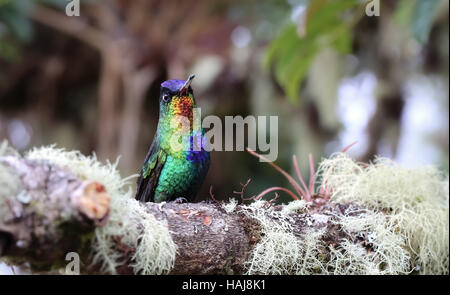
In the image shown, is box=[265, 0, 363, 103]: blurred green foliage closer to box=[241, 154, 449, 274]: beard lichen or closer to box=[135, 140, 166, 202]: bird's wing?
box=[241, 154, 449, 274]: beard lichen

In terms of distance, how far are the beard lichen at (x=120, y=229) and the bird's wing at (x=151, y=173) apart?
0.69 meters

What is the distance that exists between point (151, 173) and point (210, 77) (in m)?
3.25

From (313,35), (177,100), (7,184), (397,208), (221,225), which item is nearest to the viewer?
(7,184)

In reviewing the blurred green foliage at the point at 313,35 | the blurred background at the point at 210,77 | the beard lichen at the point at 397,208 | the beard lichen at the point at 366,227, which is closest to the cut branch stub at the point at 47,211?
the beard lichen at the point at 366,227

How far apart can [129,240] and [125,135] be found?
12.2 feet

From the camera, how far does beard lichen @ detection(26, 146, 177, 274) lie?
4.51 ft

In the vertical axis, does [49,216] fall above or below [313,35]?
below

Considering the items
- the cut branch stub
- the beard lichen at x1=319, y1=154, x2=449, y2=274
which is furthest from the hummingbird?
the cut branch stub

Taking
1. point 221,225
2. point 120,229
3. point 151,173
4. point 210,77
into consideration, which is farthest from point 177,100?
point 210,77

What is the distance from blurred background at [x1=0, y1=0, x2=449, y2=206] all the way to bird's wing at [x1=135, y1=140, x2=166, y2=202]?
251 cm

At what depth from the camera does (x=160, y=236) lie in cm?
151

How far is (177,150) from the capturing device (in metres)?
2.23

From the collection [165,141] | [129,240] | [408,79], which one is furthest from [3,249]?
[408,79]

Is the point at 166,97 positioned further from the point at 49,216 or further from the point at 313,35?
the point at 313,35
